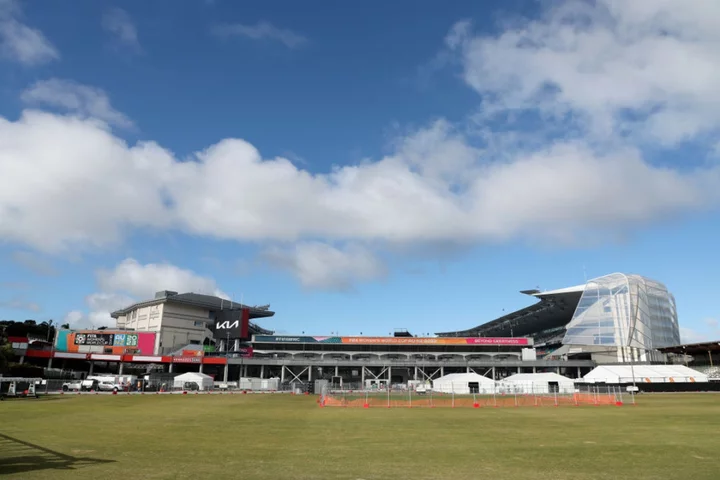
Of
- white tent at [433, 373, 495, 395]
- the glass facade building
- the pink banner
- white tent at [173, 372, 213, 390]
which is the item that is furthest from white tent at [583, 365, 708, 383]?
white tent at [173, 372, 213, 390]

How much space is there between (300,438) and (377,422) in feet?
30.0

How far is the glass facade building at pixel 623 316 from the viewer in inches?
5000

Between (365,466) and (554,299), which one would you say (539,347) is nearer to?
(554,299)

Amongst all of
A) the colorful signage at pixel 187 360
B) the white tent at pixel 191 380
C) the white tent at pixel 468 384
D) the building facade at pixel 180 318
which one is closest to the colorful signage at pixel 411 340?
the building facade at pixel 180 318

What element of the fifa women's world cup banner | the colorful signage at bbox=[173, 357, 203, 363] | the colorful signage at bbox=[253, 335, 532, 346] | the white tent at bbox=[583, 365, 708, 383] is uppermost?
the colorful signage at bbox=[253, 335, 532, 346]

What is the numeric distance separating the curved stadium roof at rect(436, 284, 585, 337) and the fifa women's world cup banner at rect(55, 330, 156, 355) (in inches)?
4267

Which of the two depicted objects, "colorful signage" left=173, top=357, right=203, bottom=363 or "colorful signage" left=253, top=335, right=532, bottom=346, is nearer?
"colorful signage" left=173, top=357, right=203, bottom=363

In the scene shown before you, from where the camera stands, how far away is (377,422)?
99.1 ft

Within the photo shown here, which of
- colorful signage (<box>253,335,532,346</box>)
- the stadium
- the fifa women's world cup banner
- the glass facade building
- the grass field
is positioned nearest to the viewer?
the grass field

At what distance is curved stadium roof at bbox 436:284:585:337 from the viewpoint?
146 metres

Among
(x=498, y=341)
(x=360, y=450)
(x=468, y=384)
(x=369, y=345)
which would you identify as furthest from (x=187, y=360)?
(x=360, y=450)

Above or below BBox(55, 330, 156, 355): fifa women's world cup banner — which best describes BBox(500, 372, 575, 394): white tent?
below

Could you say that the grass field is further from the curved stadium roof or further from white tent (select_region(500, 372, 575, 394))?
the curved stadium roof

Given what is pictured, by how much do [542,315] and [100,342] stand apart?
5079 inches
